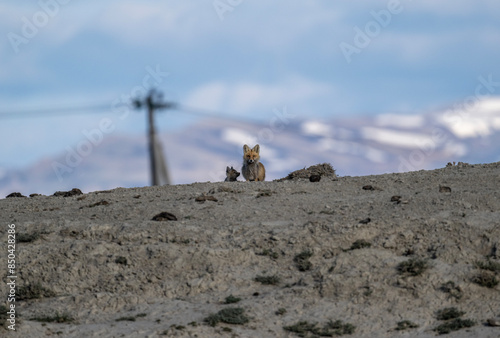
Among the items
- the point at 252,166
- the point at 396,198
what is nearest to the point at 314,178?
the point at 396,198

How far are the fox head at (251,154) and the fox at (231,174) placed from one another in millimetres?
683

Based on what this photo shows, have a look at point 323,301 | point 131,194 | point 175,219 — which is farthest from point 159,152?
point 131,194

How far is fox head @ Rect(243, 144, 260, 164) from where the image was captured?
25736 millimetres

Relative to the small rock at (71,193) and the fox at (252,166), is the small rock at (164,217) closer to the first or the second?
the small rock at (71,193)

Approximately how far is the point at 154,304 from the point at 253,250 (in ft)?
7.27

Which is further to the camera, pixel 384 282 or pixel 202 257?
pixel 202 257

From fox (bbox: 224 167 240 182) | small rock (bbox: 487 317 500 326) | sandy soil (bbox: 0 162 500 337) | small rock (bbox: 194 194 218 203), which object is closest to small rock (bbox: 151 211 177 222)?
sandy soil (bbox: 0 162 500 337)

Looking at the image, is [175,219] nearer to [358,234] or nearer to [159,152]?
[159,152]

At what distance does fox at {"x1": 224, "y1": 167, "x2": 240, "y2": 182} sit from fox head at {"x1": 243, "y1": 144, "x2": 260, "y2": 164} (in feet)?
2.24

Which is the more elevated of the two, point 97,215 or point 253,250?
point 97,215

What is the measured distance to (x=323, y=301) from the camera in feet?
41.0

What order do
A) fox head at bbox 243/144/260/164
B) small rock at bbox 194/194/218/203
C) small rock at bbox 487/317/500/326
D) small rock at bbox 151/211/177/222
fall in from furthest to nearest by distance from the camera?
fox head at bbox 243/144/260/164, small rock at bbox 194/194/218/203, small rock at bbox 151/211/177/222, small rock at bbox 487/317/500/326

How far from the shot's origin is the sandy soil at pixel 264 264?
1206cm

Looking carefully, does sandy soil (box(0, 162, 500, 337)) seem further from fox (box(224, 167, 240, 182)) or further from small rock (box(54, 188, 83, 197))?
fox (box(224, 167, 240, 182))
